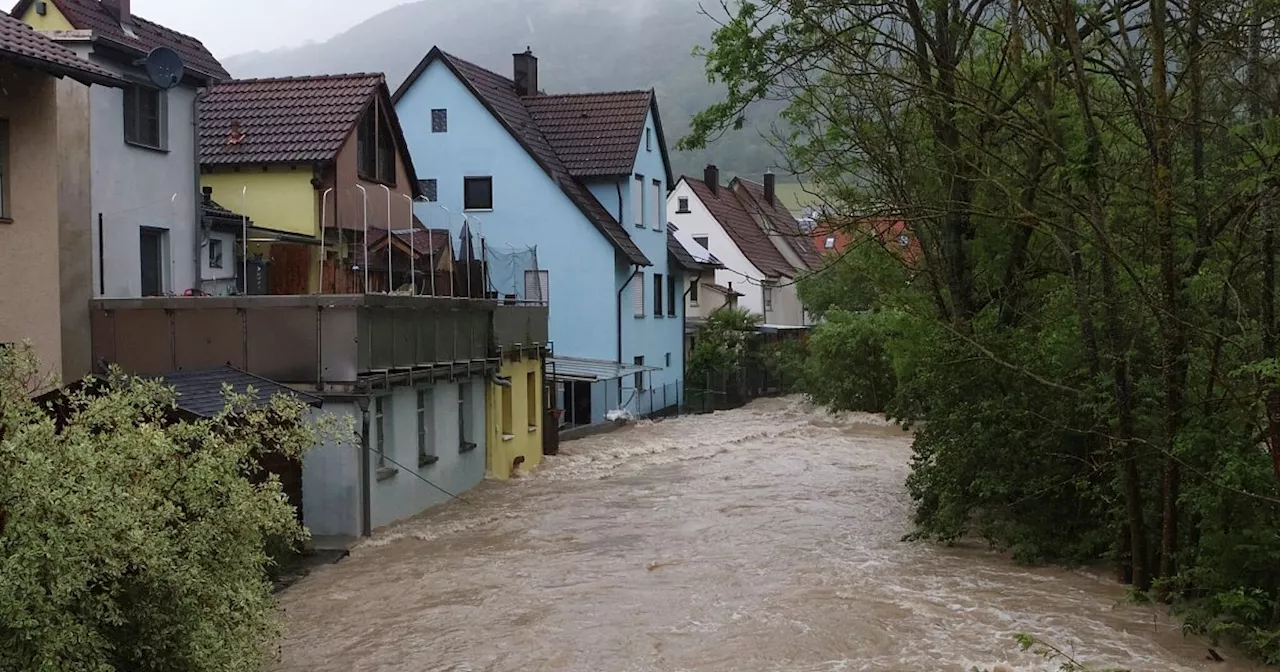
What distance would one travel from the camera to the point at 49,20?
20.7 m

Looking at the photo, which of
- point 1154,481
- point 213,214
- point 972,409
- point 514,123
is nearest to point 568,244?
point 514,123

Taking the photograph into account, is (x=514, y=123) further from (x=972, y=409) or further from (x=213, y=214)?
(x=972, y=409)

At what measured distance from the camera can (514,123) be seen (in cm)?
3750

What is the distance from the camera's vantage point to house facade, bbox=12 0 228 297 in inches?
748

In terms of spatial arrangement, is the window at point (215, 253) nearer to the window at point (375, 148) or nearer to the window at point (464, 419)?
the window at point (375, 148)

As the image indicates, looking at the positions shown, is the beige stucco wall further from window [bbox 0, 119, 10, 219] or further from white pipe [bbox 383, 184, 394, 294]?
white pipe [bbox 383, 184, 394, 294]

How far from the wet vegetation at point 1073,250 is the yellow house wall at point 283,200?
34.6 feet

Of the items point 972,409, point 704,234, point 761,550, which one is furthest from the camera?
point 704,234

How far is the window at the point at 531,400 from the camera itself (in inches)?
1142

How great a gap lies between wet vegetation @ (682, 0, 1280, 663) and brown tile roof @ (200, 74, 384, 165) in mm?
10581

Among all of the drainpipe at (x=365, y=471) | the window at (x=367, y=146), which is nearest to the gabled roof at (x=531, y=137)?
the window at (x=367, y=146)

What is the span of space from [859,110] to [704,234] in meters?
41.0

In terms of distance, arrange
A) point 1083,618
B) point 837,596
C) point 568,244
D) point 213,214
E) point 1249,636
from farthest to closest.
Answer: point 568,244, point 213,214, point 837,596, point 1083,618, point 1249,636

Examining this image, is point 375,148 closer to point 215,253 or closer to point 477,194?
point 215,253
